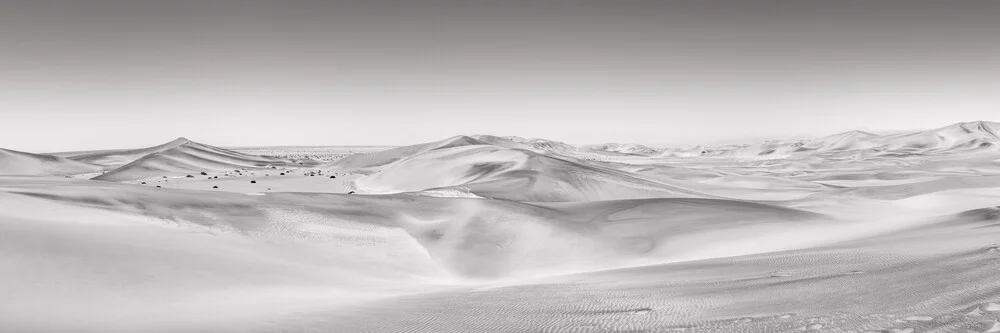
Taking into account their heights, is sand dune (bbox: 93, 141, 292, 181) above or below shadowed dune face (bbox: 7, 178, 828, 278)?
above

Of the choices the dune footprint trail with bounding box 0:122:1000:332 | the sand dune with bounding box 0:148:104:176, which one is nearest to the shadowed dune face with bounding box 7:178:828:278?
the dune footprint trail with bounding box 0:122:1000:332

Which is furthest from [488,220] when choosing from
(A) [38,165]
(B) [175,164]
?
(A) [38,165]

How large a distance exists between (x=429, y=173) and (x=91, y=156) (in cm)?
6749

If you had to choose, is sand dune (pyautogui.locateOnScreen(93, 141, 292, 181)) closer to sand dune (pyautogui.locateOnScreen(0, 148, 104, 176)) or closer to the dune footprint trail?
sand dune (pyautogui.locateOnScreen(0, 148, 104, 176))

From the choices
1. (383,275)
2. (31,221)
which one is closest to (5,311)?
(31,221)

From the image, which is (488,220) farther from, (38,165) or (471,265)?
(38,165)

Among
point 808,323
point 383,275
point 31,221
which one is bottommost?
point 383,275

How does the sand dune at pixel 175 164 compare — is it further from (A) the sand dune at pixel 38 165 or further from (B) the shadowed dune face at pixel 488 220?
(B) the shadowed dune face at pixel 488 220

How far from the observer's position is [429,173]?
148ft

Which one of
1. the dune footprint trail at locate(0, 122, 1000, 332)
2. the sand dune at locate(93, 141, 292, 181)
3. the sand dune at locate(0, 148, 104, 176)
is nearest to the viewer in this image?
the dune footprint trail at locate(0, 122, 1000, 332)

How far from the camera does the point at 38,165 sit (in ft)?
210

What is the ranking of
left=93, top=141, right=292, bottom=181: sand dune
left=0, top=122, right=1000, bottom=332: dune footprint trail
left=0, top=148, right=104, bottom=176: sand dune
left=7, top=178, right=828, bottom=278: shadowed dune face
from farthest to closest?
1. left=0, top=148, right=104, bottom=176: sand dune
2. left=93, top=141, right=292, bottom=181: sand dune
3. left=7, top=178, right=828, bottom=278: shadowed dune face
4. left=0, top=122, right=1000, bottom=332: dune footprint trail

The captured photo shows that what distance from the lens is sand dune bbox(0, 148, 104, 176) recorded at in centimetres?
6097

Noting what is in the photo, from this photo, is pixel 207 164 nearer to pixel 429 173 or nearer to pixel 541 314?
pixel 429 173
